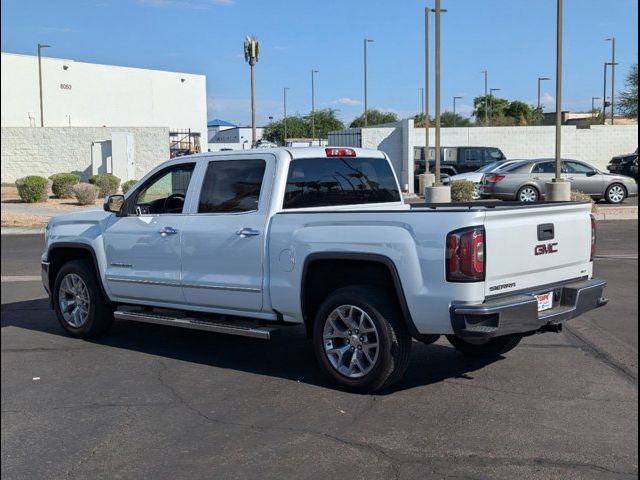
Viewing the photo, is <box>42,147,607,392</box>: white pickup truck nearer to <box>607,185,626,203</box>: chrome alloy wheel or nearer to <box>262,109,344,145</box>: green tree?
<box>607,185,626,203</box>: chrome alloy wheel

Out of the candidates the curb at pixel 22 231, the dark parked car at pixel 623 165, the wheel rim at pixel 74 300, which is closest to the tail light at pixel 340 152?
the wheel rim at pixel 74 300

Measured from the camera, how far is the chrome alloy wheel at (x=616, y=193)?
23781 mm

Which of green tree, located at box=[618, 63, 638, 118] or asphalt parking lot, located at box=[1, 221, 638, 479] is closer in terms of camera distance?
asphalt parking lot, located at box=[1, 221, 638, 479]

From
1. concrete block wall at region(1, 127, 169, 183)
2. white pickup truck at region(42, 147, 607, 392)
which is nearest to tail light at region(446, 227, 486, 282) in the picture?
white pickup truck at region(42, 147, 607, 392)

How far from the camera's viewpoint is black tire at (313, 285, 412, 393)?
5.71m

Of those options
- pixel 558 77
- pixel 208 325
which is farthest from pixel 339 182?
pixel 558 77

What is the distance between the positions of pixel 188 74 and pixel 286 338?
62362 millimetres

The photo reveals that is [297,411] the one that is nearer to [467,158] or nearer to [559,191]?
[559,191]

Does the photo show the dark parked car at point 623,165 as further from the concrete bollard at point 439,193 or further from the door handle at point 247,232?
the door handle at point 247,232

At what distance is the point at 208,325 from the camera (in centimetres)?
669

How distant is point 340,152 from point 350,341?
6.65 ft

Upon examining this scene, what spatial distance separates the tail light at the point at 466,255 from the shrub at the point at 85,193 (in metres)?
22.9

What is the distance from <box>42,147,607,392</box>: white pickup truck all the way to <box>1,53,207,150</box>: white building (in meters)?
46.8

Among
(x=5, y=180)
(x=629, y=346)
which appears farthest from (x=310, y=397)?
(x=5, y=180)
